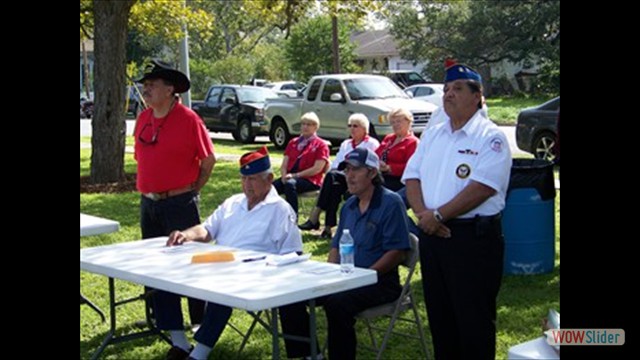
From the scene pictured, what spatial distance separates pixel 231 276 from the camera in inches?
179

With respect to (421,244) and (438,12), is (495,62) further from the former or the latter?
(421,244)

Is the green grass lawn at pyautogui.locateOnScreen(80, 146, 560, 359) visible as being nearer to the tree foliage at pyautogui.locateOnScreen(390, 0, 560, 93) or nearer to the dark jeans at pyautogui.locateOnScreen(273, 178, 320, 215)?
the dark jeans at pyautogui.locateOnScreen(273, 178, 320, 215)

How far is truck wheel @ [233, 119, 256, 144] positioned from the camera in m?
22.7

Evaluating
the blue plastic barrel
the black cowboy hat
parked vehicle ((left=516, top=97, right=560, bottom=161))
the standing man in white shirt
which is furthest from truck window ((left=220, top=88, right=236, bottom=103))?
the standing man in white shirt

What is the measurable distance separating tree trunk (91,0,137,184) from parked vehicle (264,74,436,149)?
5452 millimetres

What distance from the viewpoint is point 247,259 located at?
4969mm

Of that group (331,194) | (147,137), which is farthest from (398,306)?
(331,194)

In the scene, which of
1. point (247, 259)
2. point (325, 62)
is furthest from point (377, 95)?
point (325, 62)

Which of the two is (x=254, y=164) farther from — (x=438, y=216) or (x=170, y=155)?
(x=438, y=216)

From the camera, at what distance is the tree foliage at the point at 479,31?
42.5m

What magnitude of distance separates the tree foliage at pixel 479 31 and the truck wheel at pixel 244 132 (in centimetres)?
2152

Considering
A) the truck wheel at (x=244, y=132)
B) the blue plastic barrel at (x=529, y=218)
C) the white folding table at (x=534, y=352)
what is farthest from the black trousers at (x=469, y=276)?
the truck wheel at (x=244, y=132)

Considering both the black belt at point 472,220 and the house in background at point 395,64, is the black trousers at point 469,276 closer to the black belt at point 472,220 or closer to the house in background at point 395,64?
the black belt at point 472,220
